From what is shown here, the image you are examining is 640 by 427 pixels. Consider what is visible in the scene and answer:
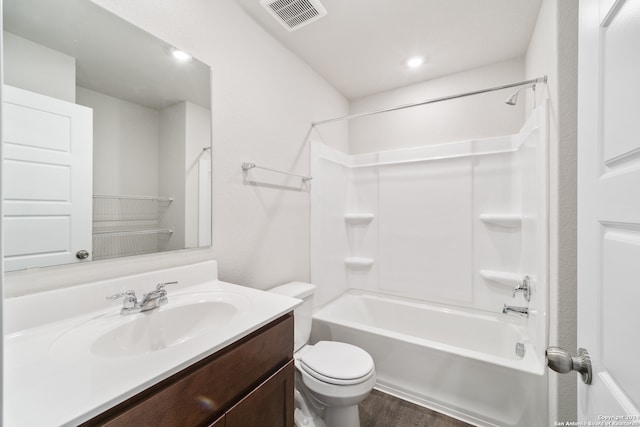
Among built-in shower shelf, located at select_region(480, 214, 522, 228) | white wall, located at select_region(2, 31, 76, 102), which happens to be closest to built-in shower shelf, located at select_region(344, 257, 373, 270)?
built-in shower shelf, located at select_region(480, 214, 522, 228)

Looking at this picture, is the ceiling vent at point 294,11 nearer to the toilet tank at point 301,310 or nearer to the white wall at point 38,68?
the white wall at point 38,68

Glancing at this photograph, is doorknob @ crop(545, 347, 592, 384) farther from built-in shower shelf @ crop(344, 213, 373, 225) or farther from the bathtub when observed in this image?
built-in shower shelf @ crop(344, 213, 373, 225)

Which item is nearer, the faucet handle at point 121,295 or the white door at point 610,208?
the white door at point 610,208

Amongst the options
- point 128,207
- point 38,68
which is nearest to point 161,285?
point 128,207

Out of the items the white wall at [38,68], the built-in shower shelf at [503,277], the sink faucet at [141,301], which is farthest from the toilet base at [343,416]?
the white wall at [38,68]

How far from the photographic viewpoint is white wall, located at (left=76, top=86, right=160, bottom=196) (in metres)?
1.01

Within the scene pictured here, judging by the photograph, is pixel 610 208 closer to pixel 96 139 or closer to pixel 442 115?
pixel 96 139

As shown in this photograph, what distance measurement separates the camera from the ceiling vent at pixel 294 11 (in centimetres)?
148

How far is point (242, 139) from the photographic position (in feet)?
5.20

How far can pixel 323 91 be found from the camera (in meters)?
2.42

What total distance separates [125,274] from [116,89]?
0.76 meters

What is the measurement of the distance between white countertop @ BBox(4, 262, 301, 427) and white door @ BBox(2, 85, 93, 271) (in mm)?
199

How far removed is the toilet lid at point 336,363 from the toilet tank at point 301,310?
10cm

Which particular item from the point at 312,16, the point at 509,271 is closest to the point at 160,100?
the point at 312,16
